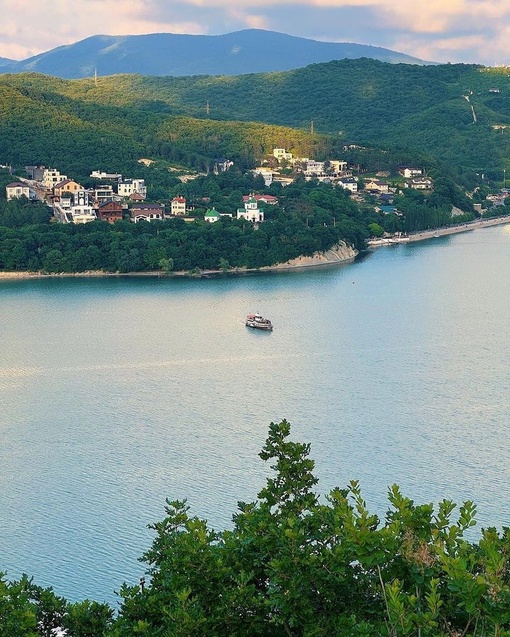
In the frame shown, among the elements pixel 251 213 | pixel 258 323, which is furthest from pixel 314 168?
pixel 258 323

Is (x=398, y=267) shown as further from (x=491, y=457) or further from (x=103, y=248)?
(x=491, y=457)

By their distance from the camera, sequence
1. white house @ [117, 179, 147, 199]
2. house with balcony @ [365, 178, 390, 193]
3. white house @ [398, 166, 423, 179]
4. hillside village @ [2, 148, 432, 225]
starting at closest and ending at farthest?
hillside village @ [2, 148, 432, 225], white house @ [117, 179, 147, 199], house with balcony @ [365, 178, 390, 193], white house @ [398, 166, 423, 179]

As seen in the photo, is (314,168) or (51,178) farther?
(314,168)

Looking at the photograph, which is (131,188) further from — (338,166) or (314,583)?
(314,583)

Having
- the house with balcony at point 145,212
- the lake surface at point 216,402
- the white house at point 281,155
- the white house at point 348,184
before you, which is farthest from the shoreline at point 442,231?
the lake surface at point 216,402

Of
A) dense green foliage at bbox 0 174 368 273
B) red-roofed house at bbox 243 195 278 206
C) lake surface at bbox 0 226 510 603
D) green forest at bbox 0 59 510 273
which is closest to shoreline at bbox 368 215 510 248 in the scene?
green forest at bbox 0 59 510 273

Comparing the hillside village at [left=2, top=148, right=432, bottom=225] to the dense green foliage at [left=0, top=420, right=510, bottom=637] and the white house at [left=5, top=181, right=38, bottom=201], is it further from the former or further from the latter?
the dense green foliage at [left=0, top=420, right=510, bottom=637]

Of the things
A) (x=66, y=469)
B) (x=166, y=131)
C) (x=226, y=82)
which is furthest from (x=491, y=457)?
(x=226, y=82)
